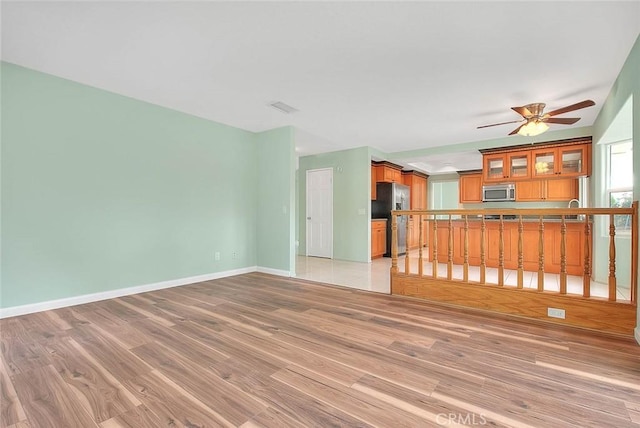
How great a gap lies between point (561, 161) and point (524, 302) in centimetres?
371

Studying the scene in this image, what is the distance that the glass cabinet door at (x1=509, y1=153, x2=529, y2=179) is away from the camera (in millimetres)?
5441

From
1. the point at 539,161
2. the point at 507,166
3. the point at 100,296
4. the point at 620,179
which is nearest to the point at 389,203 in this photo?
the point at 507,166

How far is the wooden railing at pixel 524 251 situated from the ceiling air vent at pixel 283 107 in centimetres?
200

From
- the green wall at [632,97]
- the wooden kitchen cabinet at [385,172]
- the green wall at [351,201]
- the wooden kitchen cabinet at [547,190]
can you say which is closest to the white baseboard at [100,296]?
the green wall at [351,201]

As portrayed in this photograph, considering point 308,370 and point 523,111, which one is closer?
point 308,370

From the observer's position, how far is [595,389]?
5.41 feet

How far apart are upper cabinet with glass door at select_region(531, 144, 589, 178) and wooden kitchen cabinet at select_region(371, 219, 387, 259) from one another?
307cm

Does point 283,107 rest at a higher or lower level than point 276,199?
higher

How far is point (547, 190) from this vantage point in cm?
538

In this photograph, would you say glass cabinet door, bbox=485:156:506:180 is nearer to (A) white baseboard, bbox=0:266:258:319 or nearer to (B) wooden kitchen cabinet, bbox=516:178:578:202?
(B) wooden kitchen cabinet, bbox=516:178:578:202

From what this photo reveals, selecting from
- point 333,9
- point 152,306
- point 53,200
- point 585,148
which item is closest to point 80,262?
point 53,200

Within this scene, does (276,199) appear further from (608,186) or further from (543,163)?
(608,186)

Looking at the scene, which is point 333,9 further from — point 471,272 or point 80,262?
point 471,272

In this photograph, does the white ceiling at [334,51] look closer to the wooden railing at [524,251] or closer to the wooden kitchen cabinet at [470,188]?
the wooden railing at [524,251]
